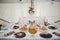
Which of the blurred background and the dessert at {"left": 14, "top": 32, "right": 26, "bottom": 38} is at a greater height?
the blurred background

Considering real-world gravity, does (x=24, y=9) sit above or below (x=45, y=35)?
above

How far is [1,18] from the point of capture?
4.97ft

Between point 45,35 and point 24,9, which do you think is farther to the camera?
point 24,9

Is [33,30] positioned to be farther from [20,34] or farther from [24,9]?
[24,9]

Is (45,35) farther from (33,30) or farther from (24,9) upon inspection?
(24,9)

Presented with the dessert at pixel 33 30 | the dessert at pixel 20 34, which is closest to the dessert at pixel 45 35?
the dessert at pixel 33 30

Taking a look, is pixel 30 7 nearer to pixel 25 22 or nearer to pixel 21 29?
pixel 25 22

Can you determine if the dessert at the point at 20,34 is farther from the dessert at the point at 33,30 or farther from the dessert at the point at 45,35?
the dessert at the point at 45,35

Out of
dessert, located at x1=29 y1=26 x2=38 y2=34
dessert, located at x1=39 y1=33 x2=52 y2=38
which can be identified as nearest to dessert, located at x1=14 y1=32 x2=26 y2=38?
dessert, located at x1=29 y1=26 x2=38 y2=34

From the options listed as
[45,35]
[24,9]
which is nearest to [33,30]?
[45,35]

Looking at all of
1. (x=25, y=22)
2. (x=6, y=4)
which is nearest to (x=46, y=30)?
(x=25, y=22)

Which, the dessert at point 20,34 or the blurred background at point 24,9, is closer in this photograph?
the dessert at point 20,34

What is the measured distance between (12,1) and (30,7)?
0.87 ft

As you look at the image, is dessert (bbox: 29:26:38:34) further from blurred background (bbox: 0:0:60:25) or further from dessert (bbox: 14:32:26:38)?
blurred background (bbox: 0:0:60:25)
